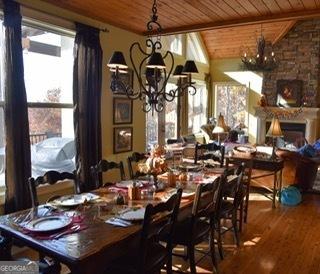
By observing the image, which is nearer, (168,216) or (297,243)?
(168,216)

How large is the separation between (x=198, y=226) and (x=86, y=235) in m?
1.33

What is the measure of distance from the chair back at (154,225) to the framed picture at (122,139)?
104 inches

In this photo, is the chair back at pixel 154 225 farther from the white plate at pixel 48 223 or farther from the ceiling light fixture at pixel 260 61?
the ceiling light fixture at pixel 260 61

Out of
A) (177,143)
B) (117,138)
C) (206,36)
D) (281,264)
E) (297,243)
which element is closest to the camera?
(281,264)

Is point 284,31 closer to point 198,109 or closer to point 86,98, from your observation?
point 198,109

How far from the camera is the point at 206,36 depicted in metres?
9.92

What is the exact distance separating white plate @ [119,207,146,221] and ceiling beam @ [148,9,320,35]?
3151 mm

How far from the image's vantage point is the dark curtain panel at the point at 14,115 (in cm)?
327

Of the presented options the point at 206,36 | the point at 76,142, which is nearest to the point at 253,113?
the point at 206,36

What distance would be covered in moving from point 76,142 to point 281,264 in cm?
285

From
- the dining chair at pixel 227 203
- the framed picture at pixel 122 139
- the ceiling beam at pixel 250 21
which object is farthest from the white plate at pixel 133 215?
the ceiling beam at pixel 250 21

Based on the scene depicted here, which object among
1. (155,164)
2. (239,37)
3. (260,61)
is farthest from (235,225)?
(239,37)

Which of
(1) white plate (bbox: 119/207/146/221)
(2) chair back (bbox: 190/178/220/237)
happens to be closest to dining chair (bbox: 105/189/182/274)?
(1) white plate (bbox: 119/207/146/221)

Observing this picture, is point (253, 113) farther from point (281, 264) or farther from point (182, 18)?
point (281, 264)
